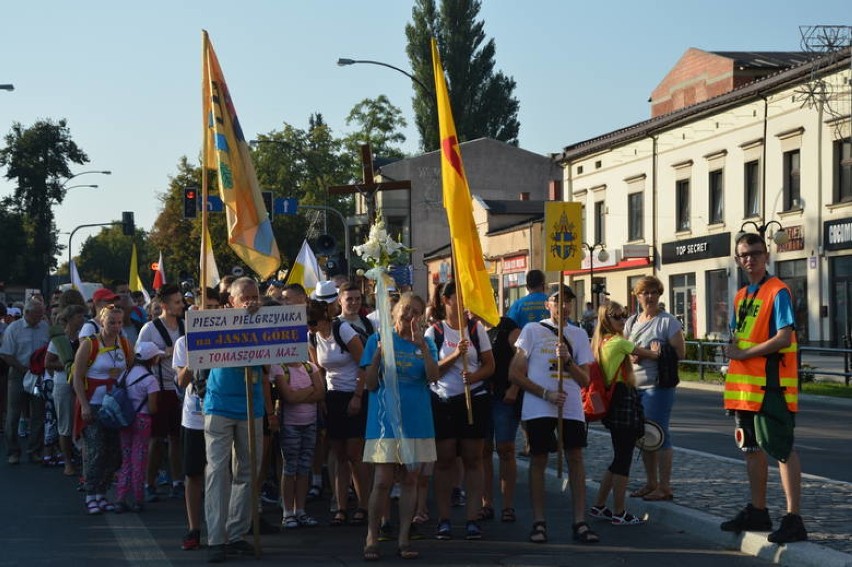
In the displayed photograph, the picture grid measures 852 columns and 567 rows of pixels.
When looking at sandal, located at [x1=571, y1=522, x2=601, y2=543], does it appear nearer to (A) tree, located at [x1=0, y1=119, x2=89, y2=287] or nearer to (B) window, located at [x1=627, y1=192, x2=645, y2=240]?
(B) window, located at [x1=627, y1=192, x2=645, y2=240]

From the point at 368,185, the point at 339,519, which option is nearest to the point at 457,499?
the point at 339,519

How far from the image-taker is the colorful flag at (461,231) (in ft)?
30.4

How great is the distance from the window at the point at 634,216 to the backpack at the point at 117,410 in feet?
123

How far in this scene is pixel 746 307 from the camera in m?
8.42

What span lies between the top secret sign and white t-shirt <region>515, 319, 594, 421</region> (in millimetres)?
1582

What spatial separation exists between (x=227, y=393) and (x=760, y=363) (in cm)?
352

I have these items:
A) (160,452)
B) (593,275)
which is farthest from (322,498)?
(593,275)

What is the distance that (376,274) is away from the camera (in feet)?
30.8

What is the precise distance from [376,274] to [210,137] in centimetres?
164

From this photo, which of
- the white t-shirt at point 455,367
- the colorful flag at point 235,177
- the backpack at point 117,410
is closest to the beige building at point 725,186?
the backpack at point 117,410

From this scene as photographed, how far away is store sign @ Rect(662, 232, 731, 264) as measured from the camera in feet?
134

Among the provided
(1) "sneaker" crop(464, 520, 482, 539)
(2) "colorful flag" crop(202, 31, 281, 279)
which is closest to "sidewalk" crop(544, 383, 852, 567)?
(1) "sneaker" crop(464, 520, 482, 539)

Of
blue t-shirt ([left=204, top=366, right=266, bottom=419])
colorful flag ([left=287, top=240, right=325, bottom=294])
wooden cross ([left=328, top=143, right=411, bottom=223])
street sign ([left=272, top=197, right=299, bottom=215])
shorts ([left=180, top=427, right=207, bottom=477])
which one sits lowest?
shorts ([left=180, top=427, right=207, bottom=477])

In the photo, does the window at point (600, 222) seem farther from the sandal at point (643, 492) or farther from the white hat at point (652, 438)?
the white hat at point (652, 438)
